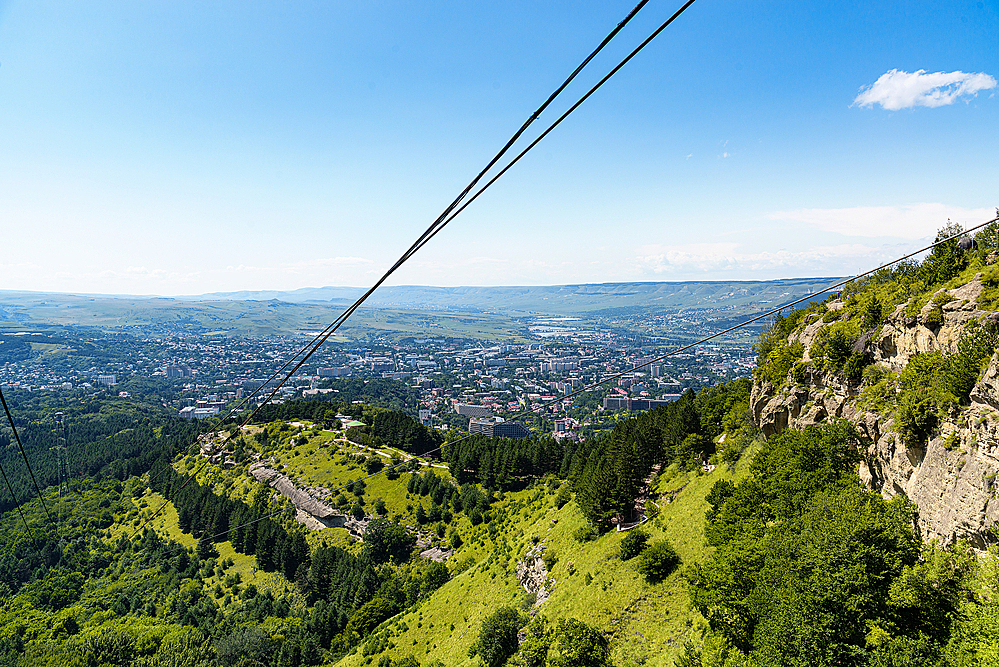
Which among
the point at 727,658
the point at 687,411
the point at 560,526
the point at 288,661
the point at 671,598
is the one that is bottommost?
the point at 288,661

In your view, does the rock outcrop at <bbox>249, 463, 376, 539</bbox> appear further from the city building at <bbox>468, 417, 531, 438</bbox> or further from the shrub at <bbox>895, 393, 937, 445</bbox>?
the shrub at <bbox>895, 393, 937, 445</bbox>

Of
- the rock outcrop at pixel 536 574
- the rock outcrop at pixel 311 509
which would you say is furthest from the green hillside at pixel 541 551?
the rock outcrop at pixel 311 509

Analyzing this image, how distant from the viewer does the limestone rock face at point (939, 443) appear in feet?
41.4

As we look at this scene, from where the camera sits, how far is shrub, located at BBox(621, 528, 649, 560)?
2628 centimetres

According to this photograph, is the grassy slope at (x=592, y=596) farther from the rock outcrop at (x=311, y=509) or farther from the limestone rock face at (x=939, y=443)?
the rock outcrop at (x=311, y=509)

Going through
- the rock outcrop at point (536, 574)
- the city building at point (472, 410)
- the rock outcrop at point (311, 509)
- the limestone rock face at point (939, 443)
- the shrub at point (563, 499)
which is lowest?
the city building at point (472, 410)

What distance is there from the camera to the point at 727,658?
16.1 meters

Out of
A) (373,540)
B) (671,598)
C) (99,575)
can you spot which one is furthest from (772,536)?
(99,575)

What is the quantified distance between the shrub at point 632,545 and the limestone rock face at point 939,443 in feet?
36.6

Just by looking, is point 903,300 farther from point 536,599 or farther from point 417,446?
point 417,446

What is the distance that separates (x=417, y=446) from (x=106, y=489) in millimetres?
71854

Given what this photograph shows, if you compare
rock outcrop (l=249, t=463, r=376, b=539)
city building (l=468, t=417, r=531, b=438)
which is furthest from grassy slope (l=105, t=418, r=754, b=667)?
city building (l=468, t=417, r=531, b=438)

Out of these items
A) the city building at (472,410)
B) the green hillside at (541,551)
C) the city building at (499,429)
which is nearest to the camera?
the green hillside at (541,551)

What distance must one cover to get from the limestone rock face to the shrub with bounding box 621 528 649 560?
439 inches
